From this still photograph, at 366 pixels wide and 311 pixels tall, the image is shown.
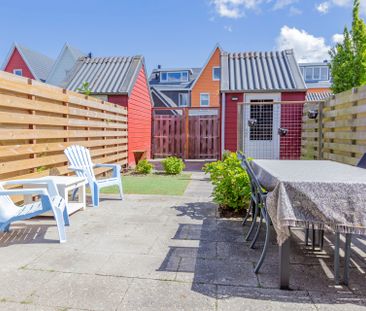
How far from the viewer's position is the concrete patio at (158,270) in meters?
2.07

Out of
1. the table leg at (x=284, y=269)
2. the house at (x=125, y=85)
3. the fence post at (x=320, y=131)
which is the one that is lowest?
the table leg at (x=284, y=269)

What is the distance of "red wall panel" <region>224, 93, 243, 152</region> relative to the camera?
9.60 metres

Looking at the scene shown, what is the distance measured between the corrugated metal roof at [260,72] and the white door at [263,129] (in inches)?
13.6

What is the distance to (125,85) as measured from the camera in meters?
10.1

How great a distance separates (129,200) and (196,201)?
3.60 feet

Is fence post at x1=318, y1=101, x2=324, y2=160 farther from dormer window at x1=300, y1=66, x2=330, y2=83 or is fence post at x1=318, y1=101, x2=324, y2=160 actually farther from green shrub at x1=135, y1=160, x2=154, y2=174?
dormer window at x1=300, y1=66, x2=330, y2=83

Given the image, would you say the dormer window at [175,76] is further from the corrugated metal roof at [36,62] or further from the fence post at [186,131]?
Result: the fence post at [186,131]

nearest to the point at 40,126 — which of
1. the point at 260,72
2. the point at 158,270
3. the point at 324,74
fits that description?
the point at 158,270

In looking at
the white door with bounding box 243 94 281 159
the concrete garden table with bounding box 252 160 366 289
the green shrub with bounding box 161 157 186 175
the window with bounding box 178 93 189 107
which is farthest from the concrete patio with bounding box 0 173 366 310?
the window with bounding box 178 93 189 107

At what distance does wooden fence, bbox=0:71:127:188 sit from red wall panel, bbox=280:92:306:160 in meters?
5.28

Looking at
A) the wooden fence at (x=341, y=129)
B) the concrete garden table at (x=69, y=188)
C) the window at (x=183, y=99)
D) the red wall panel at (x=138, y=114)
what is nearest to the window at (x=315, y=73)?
the window at (x=183, y=99)

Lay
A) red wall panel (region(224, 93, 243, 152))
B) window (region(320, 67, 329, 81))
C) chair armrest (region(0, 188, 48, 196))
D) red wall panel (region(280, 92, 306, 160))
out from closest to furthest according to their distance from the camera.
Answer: chair armrest (region(0, 188, 48, 196)) < red wall panel (region(280, 92, 306, 160)) < red wall panel (region(224, 93, 243, 152)) < window (region(320, 67, 329, 81))

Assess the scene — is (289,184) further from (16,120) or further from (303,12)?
(303,12)

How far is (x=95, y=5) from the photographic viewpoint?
9828 millimetres
